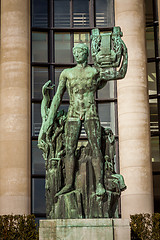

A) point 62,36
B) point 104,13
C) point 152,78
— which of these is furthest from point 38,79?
point 152,78

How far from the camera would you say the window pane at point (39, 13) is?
28.5 m

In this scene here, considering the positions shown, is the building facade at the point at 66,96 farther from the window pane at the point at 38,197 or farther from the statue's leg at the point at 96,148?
the statue's leg at the point at 96,148

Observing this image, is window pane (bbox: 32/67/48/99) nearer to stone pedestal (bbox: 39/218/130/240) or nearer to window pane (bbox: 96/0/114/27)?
window pane (bbox: 96/0/114/27)

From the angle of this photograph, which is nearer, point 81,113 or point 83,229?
point 83,229

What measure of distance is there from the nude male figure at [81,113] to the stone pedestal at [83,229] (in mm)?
991

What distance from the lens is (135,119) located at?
85.5ft

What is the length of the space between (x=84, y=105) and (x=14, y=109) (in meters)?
11.9

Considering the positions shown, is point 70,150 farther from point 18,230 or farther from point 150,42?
point 150,42

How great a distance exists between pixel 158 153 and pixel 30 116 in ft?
22.9

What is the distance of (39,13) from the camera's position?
93.9 ft

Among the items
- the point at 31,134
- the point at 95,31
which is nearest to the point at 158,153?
the point at 31,134

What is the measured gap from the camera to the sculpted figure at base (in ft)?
47.3

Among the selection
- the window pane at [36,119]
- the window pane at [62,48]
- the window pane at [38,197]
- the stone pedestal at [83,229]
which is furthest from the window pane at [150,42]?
the stone pedestal at [83,229]

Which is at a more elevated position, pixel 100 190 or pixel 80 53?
pixel 80 53
